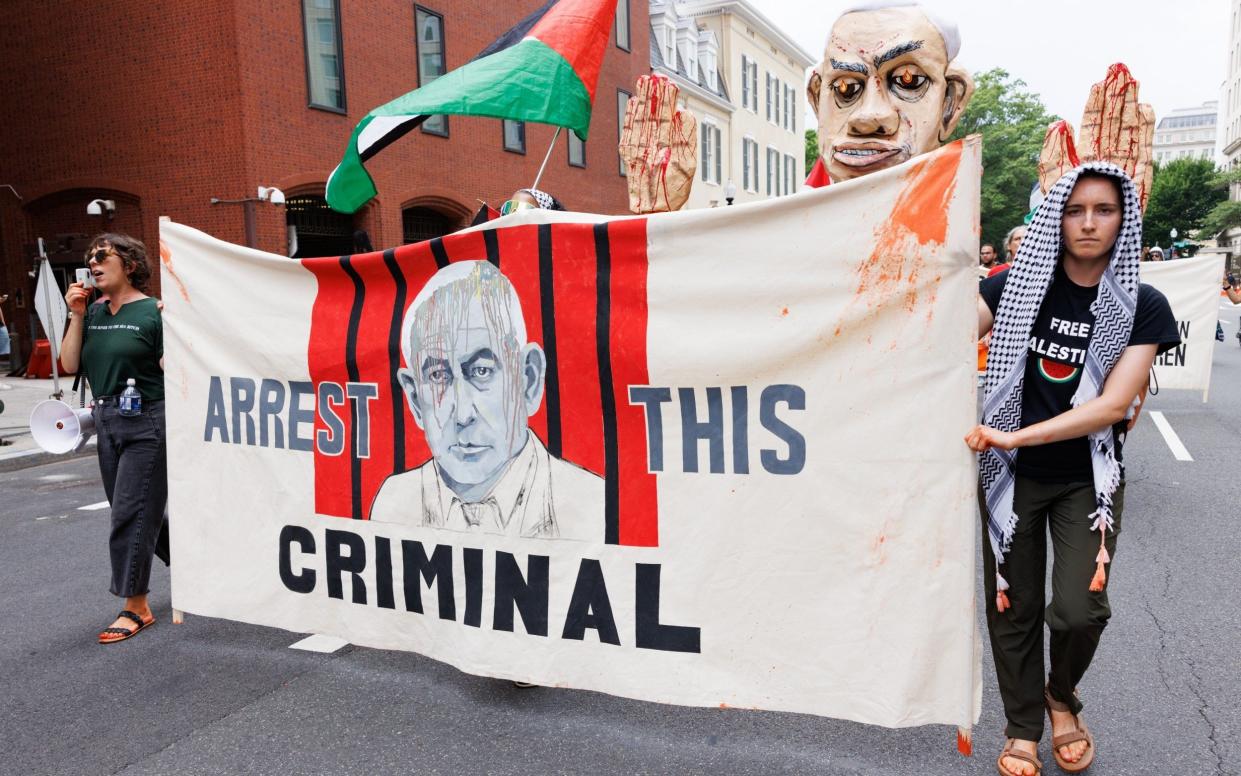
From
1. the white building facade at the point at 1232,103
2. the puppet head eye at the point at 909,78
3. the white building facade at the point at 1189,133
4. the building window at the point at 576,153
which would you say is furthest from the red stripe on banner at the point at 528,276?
the white building facade at the point at 1189,133

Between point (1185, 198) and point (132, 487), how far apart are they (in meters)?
75.4

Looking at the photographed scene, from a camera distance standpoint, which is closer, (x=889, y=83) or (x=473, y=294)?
(x=473, y=294)

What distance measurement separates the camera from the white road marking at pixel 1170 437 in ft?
26.2

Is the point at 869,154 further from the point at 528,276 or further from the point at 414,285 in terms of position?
the point at 414,285

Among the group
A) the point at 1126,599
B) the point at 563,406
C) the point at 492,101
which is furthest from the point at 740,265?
the point at 1126,599

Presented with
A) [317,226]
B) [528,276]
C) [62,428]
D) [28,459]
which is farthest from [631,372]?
[317,226]

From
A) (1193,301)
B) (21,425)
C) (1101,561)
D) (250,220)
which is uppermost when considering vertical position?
(250,220)

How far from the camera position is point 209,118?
586 inches

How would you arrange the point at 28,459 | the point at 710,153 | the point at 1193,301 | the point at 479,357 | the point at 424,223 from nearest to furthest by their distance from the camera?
the point at 479,357 → the point at 1193,301 → the point at 28,459 → the point at 424,223 → the point at 710,153

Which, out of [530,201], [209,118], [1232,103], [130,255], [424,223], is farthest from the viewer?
[1232,103]

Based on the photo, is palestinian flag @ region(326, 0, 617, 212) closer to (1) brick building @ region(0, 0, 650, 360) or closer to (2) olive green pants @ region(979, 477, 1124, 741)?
(2) olive green pants @ region(979, 477, 1124, 741)

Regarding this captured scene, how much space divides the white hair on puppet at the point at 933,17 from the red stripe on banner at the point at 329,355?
226cm

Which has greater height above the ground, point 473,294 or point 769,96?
point 769,96

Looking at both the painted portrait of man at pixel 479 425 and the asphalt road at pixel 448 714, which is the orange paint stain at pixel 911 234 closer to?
the painted portrait of man at pixel 479 425
